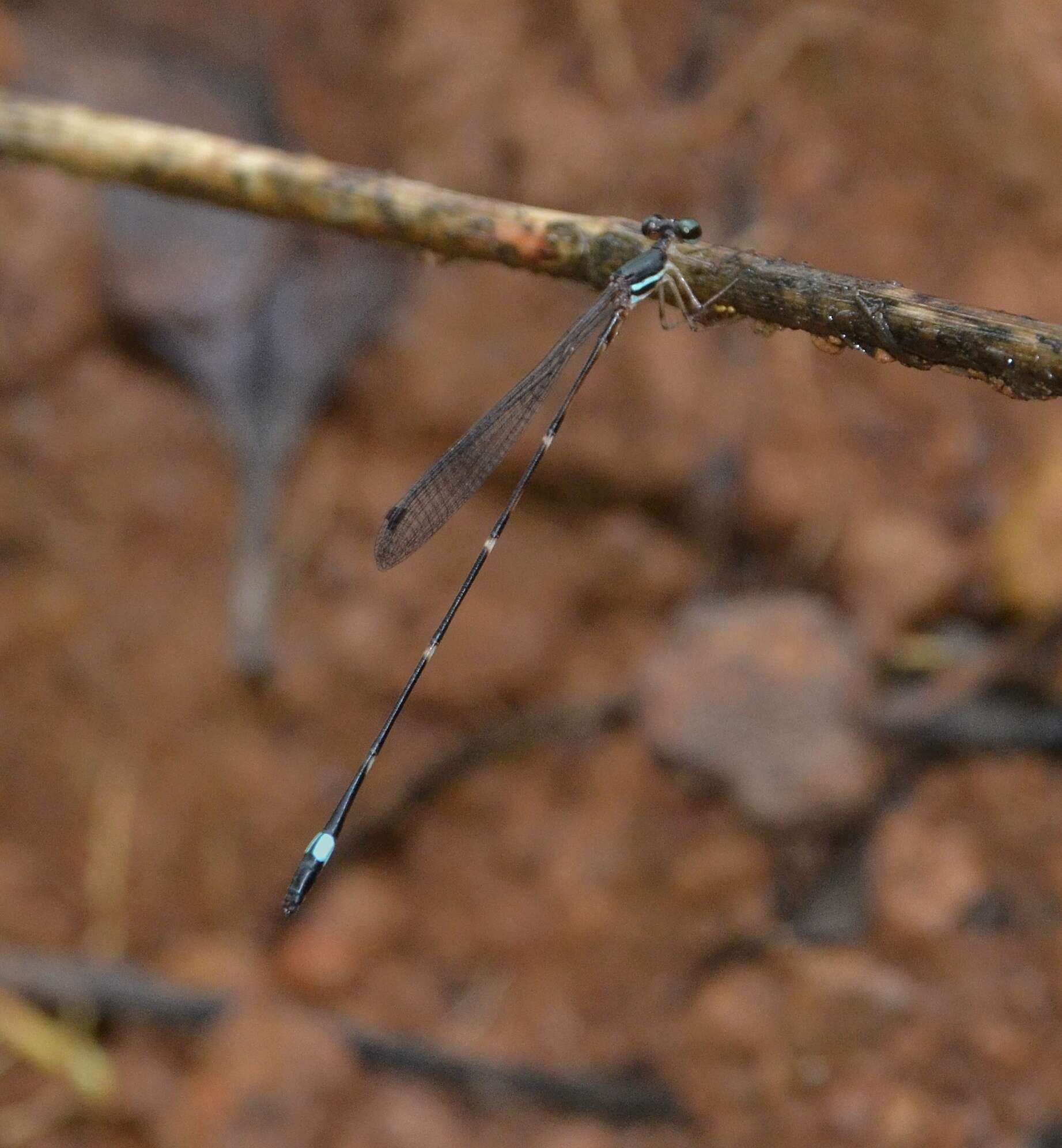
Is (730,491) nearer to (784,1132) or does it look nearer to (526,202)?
(526,202)

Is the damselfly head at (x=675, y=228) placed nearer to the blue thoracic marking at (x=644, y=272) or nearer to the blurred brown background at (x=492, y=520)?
the blue thoracic marking at (x=644, y=272)

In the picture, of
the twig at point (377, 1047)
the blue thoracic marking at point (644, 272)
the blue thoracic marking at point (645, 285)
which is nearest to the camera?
the blue thoracic marking at point (644, 272)

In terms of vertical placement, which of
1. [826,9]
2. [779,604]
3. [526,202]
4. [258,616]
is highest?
[826,9]

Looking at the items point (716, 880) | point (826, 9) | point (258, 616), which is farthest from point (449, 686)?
point (826, 9)

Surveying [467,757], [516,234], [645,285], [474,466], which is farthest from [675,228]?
[467,757]

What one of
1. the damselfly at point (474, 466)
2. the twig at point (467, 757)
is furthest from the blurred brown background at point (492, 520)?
the damselfly at point (474, 466)

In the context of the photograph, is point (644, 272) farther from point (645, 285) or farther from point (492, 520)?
point (492, 520)
